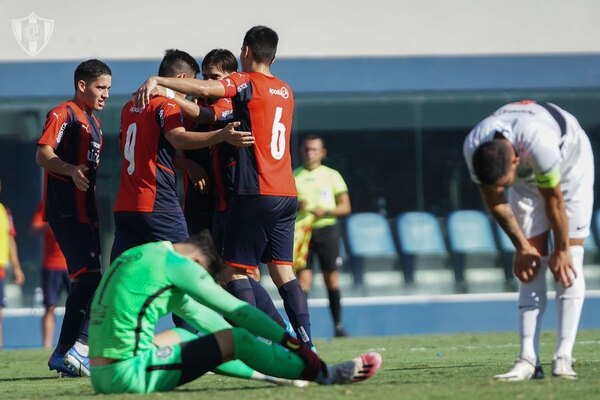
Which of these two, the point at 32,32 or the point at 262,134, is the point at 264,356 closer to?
the point at 262,134

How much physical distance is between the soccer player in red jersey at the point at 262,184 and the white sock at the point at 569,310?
5.61 ft

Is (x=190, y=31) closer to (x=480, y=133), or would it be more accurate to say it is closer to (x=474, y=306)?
(x=474, y=306)

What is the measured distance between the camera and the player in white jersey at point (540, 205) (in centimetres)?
634

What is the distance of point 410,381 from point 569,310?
102cm

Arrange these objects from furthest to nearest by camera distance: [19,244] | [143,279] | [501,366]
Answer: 1. [19,244]
2. [501,366]
3. [143,279]

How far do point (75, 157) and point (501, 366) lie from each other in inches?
129

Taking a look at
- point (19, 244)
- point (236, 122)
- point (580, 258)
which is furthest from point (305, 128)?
point (580, 258)

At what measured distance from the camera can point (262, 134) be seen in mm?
7750

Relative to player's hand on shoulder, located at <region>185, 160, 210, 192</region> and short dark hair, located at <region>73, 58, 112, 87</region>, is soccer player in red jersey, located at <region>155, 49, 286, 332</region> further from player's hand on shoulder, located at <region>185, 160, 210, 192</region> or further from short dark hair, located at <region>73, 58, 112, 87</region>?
short dark hair, located at <region>73, 58, 112, 87</region>

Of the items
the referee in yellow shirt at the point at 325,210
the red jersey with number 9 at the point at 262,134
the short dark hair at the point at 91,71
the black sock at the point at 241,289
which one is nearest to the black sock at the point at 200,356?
the black sock at the point at 241,289

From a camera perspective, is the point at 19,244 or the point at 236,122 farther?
the point at 19,244

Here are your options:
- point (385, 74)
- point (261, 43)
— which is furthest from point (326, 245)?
point (261, 43)

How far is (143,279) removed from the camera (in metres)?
6.22

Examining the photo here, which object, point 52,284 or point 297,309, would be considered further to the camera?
point 52,284
